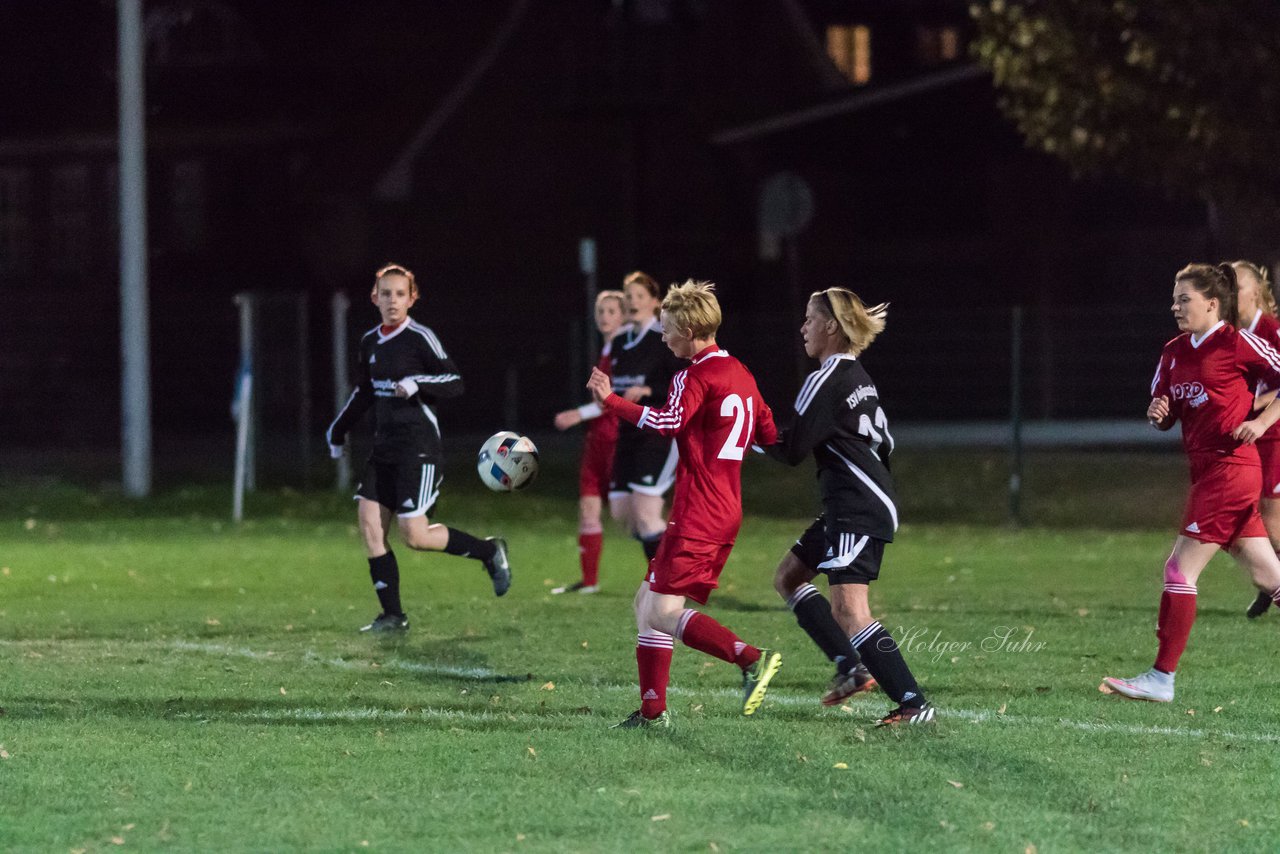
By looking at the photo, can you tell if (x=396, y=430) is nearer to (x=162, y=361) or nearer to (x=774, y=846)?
(x=774, y=846)

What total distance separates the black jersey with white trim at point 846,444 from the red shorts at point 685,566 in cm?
47

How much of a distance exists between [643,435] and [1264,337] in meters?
3.81

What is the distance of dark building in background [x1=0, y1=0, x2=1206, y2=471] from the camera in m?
32.2

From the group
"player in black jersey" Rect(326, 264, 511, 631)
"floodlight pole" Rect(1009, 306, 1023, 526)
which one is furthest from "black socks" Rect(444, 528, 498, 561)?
"floodlight pole" Rect(1009, 306, 1023, 526)

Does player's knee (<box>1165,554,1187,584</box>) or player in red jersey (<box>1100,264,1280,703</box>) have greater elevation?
player in red jersey (<box>1100,264,1280,703</box>)

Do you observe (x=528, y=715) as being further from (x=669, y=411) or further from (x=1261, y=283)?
(x=1261, y=283)

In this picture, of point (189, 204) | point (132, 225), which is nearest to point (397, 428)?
point (132, 225)

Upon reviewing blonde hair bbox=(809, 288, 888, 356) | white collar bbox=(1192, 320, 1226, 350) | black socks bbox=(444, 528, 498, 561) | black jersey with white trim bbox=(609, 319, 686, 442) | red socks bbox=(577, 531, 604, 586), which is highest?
blonde hair bbox=(809, 288, 888, 356)

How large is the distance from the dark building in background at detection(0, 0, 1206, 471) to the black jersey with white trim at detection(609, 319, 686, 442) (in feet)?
62.8

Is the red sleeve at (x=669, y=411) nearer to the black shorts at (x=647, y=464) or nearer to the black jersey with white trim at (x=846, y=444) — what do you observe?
the black jersey with white trim at (x=846, y=444)

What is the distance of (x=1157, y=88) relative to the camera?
64.3 feet

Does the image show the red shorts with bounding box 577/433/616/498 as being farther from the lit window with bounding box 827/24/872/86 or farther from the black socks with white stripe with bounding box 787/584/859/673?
the lit window with bounding box 827/24/872/86

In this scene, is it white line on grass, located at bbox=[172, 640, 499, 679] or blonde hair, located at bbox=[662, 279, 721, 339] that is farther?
white line on grass, located at bbox=[172, 640, 499, 679]

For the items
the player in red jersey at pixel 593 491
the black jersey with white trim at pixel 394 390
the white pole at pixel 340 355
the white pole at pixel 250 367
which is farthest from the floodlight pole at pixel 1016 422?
the black jersey with white trim at pixel 394 390
